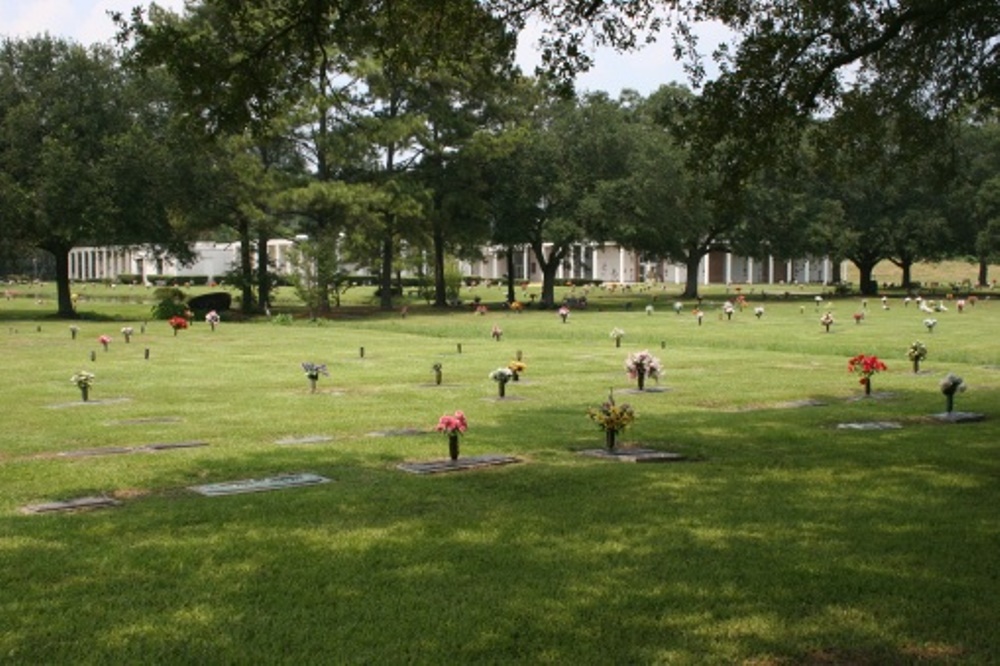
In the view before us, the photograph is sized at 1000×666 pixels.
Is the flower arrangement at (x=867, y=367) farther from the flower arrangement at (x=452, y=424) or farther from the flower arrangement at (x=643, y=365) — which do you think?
the flower arrangement at (x=452, y=424)

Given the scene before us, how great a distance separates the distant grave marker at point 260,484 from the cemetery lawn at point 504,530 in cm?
26

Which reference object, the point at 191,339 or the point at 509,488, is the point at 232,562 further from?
the point at 191,339

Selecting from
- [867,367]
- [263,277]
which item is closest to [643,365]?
[867,367]

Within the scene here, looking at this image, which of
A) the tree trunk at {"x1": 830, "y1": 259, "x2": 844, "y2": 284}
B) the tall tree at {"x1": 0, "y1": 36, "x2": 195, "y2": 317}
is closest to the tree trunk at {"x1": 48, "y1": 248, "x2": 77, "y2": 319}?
the tall tree at {"x1": 0, "y1": 36, "x2": 195, "y2": 317}

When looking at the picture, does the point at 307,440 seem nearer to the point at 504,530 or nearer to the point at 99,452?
the point at 99,452

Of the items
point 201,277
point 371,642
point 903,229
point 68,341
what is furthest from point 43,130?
point 201,277

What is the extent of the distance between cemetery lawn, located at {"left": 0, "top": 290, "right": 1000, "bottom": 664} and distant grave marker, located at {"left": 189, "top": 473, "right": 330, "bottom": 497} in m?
0.26

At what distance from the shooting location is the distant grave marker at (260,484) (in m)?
10.9

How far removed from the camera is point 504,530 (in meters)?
8.80

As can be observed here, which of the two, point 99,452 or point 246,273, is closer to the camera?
point 99,452

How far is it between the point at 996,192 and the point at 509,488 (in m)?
67.9

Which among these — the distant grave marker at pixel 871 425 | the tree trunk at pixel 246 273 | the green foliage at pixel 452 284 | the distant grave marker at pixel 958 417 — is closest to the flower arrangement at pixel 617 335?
the distant grave marker at pixel 958 417

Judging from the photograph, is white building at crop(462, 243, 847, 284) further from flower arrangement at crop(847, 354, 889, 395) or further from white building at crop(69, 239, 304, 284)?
flower arrangement at crop(847, 354, 889, 395)

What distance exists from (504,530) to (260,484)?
11.9ft
